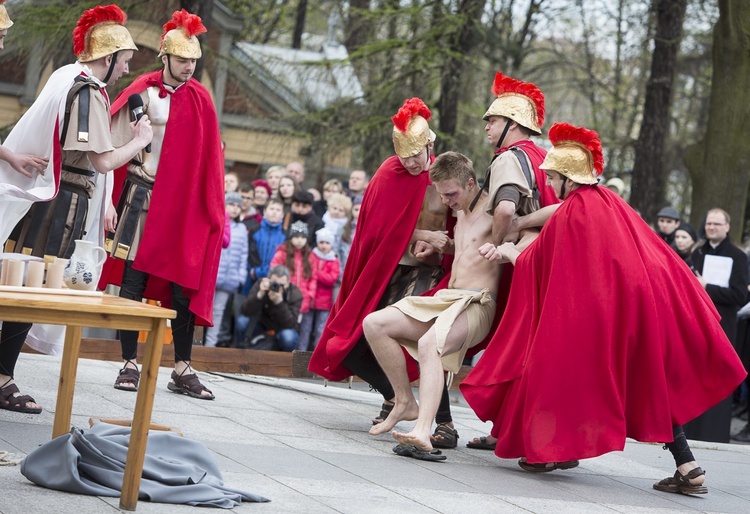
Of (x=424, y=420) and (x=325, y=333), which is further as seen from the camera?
(x=325, y=333)

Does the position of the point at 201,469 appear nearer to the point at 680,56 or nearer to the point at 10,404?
the point at 10,404

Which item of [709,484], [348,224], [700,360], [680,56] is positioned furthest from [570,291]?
[680,56]

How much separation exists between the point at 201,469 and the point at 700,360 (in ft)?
9.29

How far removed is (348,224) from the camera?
1145cm

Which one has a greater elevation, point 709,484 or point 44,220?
point 44,220

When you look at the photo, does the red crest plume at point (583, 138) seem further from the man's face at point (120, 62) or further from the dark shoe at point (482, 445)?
the man's face at point (120, 62)

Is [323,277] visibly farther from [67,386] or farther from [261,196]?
[67,386]

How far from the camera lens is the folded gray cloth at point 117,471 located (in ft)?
14.4

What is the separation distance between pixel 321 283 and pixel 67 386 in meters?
5.99

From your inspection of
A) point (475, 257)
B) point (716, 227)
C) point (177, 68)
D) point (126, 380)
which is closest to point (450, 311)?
point (475, 257)

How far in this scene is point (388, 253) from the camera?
697 centimetres

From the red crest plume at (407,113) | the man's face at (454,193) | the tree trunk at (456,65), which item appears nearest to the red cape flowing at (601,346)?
the man's face at (454,193)

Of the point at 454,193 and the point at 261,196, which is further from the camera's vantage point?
the point at 261,196

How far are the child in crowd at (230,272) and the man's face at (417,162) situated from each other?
4.23 meters
